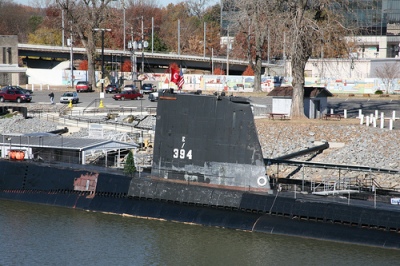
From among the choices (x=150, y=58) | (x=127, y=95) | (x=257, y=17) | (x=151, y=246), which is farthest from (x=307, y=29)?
(x=150, y=58)

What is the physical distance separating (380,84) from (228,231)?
52592mm

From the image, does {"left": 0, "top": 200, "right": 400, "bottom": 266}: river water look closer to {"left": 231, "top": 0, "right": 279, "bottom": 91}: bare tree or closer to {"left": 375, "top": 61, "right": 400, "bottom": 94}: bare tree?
{"left": 231, "top": 0, "right": 279, "bottom": 91}: bare tree

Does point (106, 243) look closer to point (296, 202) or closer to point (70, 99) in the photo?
point (296, 202)

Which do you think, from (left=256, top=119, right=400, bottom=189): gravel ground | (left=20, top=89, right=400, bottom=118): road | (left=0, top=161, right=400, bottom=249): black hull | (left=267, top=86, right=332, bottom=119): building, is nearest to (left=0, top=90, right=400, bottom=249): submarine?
(left=0, top=161, right=400, bottom=249): black hull

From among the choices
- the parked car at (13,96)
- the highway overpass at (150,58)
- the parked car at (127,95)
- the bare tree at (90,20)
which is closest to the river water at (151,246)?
the parked car at (13,96)

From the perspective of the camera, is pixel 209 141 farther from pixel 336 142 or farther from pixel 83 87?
pixel 83 87

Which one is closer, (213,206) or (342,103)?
(213,206)

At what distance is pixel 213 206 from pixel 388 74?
169ft

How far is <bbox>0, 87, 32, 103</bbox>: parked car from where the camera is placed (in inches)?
2368

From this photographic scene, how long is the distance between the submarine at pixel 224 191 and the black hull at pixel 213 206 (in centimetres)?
3

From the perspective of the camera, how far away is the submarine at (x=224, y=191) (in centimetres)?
2211

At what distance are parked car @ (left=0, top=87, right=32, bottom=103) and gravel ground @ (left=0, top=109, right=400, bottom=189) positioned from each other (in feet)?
45.6

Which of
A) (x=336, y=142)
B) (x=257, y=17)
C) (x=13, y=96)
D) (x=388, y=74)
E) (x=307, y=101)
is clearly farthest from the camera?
(x=388, y=74)

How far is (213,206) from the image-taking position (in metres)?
24.5
